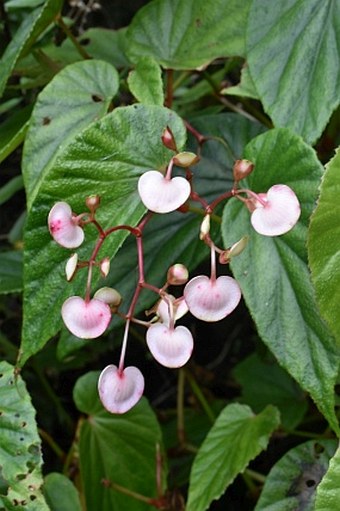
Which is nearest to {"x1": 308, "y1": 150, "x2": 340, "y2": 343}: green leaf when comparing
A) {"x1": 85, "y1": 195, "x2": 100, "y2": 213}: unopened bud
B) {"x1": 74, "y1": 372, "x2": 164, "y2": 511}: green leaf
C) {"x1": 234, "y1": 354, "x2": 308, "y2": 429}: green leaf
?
{"x1": 85, "y1": 195, "x2": 100, "y2": 213}: unopened bud

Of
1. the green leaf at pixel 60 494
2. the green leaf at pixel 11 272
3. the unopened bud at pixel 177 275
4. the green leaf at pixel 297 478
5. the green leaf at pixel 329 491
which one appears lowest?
the green leaf at pixel 60 494

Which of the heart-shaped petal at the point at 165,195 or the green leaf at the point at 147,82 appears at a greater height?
the heart-shaped petal at the point at 165,195

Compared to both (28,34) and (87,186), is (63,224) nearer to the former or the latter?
(87,186)

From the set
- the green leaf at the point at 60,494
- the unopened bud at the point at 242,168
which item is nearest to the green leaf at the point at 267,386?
the green leaf at the point at 60,494

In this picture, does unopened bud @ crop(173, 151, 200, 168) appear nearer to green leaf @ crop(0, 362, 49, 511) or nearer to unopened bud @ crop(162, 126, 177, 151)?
unopened bud @ crop(162, 126, 177, 151)

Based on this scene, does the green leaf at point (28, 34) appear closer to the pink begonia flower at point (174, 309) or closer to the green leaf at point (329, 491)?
the pink begonia flower at point (174, 309)

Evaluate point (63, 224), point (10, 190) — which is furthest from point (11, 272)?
point (63, 224)
